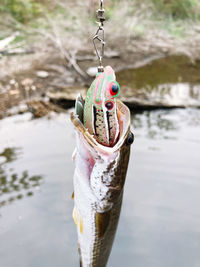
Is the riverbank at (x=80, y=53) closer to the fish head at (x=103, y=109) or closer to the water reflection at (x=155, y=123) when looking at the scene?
the water reflection at (x=155, y=123)

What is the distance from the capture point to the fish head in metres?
1.26

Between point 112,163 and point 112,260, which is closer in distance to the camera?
point 112,163

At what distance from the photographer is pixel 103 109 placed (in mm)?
1300

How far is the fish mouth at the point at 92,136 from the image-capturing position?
1.29 metres

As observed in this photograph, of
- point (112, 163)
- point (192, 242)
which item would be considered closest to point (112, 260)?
point (192, 242)

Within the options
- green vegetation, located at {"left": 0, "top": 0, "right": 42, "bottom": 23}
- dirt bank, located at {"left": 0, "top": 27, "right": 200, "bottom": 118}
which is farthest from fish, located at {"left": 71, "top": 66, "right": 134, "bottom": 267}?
green vegetation, located at {"left": 0, "top": 0, "right": 42, "bottom": 23}

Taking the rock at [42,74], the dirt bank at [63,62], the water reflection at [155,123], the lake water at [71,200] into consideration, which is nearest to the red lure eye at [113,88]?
the lake water at [71,200]

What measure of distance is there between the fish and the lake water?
4.42 feet

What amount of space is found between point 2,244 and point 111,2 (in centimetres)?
948

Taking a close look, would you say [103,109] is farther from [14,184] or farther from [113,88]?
[14,184]

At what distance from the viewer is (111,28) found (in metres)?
9.64

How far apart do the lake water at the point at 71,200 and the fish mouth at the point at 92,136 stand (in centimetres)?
177

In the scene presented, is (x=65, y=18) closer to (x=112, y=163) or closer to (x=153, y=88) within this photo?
(x=153, y=88)

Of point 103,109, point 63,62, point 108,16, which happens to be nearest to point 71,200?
point 103,109
